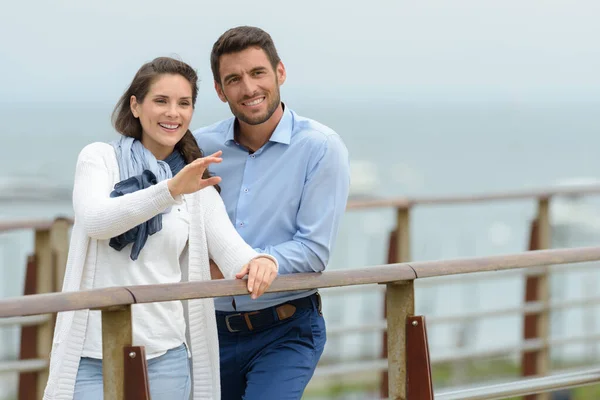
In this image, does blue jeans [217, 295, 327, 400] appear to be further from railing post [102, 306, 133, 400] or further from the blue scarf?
railing post [102, 306, 133, 400]

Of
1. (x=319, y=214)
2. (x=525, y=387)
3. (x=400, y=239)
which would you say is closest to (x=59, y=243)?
(x=400, y=239)

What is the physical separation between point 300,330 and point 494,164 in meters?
66.2

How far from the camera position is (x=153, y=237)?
8.74ft

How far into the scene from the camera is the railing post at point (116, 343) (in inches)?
89.0

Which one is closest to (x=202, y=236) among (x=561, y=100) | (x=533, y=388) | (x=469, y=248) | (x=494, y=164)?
(x=533, y=388)

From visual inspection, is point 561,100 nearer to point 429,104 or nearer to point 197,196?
point 429,104

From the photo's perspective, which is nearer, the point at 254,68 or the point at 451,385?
the point at 254,68

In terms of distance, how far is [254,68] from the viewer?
300 centimetres

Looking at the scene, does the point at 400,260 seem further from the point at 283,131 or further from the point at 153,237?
the point at 153,237

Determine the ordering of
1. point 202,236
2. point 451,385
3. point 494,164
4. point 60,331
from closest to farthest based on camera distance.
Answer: point 60,331 < point 202,236 < point 451,385 < point 494,164

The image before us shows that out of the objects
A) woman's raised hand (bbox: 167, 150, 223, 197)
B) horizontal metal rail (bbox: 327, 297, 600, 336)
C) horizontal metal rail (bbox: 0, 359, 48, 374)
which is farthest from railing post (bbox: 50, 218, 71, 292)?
woman's raised hand (bbox: 167, 150, 223, 197)

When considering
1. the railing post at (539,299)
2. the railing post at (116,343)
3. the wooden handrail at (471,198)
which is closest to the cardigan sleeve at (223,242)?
the railing post at (116,343)

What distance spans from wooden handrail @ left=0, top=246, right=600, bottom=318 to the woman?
13cm

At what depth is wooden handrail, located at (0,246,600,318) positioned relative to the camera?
2.11 meters
